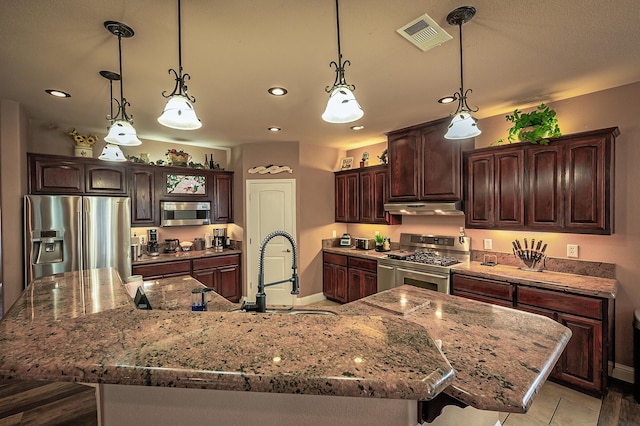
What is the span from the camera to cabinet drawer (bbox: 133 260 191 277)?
12.6ft

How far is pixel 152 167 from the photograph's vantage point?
426cm

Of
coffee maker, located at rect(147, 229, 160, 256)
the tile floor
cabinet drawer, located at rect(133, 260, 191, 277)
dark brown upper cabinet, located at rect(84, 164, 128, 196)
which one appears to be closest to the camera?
the tile floor

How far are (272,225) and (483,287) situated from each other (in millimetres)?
3046

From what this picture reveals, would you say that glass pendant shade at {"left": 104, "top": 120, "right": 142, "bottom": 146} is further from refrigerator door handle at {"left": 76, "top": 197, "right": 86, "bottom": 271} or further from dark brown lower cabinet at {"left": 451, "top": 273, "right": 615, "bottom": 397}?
dark brown lower cabinet at {"left": 451, "top": 273, "right": 615, "bottom": 397}

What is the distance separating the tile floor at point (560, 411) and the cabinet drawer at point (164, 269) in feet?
12.9

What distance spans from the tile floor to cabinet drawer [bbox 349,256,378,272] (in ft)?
6.84

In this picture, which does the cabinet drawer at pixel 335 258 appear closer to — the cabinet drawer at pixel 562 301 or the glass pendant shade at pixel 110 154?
the cabinet drawer at pixel 562 301

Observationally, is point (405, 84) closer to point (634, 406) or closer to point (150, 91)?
point (150, 91)

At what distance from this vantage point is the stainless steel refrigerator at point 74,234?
3.08 meters

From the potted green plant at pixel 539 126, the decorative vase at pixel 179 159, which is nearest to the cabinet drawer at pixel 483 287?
the potted green plant at pixel 539 126

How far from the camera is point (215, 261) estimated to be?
452 centimetres

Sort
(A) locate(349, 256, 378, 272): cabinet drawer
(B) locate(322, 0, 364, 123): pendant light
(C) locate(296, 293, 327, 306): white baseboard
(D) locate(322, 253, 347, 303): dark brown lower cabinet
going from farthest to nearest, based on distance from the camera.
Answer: (C) locate(296, 293, 327, 306): white baseboard, (D) locate(322, 253, 347, 303): dark brown lower cabinet, (A) locate(349, 256, 378, 272): cabinet drawer, (B) locate(322, 0, 364, 123): pendant light

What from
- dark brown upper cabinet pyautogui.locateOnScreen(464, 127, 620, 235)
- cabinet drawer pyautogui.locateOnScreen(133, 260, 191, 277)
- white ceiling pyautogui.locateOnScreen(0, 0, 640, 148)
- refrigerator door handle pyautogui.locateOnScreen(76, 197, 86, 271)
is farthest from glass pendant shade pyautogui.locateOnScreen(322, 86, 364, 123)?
cabinet drawer pyautogui.locateOnScreen(133, 260, 191, 277)

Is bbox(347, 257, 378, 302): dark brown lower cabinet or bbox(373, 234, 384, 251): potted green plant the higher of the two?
bbox(373, 234, 384, 251): potted green plant
